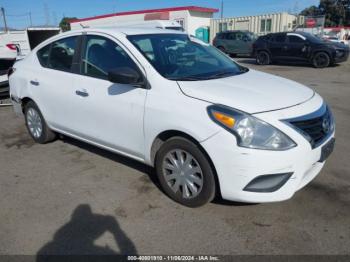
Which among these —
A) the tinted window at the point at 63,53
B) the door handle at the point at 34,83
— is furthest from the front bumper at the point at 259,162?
the door handle at the point at 34,83

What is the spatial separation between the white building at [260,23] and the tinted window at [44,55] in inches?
947

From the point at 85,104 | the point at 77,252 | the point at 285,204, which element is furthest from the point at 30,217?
the point at 285,204

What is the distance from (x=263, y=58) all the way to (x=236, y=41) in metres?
4.41

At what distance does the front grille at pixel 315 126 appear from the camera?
2.81 m

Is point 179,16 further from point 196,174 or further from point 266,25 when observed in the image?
point 196,174

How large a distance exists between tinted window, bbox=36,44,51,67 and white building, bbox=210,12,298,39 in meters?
24.1

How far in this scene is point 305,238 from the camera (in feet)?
9.12

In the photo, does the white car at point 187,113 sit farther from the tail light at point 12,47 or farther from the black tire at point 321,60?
the black tire at point 321,60

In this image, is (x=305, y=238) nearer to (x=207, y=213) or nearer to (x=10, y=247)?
(x=207, y=213)

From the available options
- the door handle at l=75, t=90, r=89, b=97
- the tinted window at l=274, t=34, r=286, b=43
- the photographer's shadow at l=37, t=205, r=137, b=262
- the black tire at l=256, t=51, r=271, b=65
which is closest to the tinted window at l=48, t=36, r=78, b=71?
the door handle at l=75, t=90, r=89, b=97

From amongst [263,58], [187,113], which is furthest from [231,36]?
[187,113]

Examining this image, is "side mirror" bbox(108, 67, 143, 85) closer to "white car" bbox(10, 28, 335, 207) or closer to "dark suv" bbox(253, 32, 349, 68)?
"white car" bbox(10, 28, 335, 207)

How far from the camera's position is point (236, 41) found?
20.8 m

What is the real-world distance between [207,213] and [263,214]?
534mm
